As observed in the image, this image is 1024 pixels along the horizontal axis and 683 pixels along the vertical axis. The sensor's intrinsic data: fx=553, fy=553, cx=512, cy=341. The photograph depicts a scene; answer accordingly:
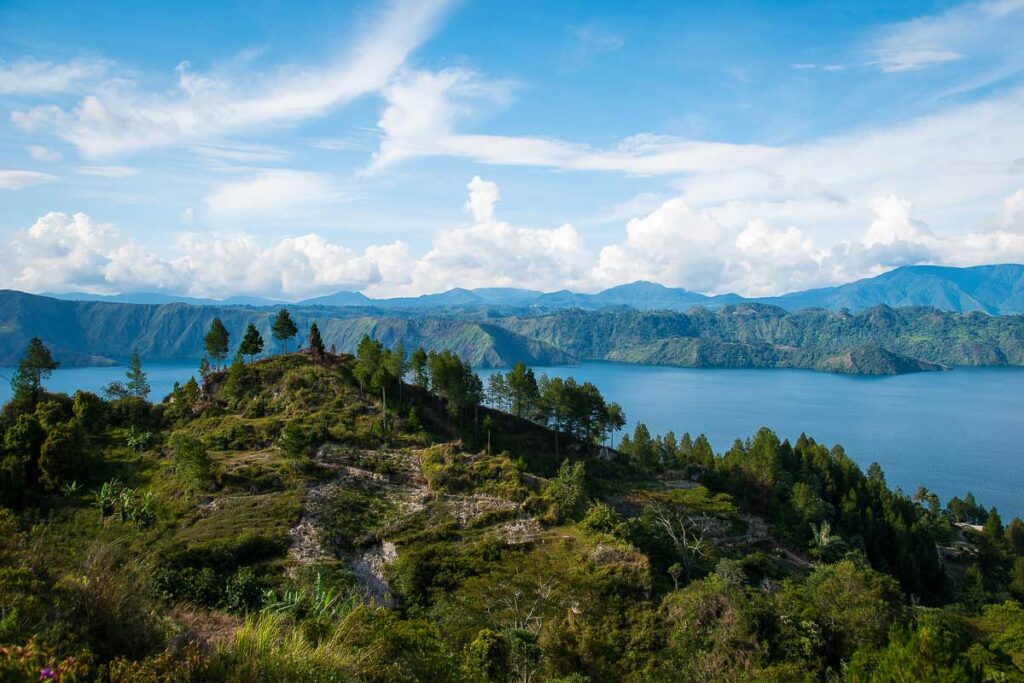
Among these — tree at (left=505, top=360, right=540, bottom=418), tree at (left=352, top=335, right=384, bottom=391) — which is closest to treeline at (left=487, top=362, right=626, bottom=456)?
tree at (left=505, top=360, right=540, bottom=418)

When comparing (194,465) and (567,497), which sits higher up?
(194,465)

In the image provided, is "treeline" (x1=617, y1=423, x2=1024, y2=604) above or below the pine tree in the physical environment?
below

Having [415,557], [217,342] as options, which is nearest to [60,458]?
[415,557]

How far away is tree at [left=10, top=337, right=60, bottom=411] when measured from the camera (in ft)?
184

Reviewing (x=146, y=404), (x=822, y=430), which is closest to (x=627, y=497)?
(x=146, y=404)

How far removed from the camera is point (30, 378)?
61.3 meters

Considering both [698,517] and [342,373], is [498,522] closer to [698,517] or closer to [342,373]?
[698,517]

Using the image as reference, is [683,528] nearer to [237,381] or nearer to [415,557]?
[415,557]

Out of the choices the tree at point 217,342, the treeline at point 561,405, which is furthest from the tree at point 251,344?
the treeline at point 561,405

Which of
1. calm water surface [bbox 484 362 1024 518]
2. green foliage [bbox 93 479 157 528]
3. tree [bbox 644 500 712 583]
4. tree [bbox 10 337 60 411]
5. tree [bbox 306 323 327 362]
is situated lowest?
calm water surface [bbox 484 362 1024 518]

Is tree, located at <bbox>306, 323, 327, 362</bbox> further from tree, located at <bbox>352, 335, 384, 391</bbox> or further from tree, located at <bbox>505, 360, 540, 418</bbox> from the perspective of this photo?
tree, located at <bbox>505, 360, 540, 418</bbox>

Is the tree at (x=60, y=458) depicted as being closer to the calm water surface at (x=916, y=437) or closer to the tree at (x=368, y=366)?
the tree at (x=368, y=366)

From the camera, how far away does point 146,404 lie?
199 ft

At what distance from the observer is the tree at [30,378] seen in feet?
184
